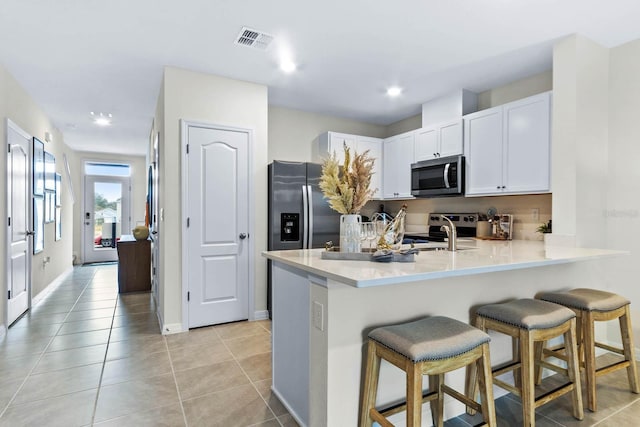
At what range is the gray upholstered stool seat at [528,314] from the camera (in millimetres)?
1771

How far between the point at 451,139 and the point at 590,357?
8.27 feet

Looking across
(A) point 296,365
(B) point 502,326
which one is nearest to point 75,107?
(A) point 296,365

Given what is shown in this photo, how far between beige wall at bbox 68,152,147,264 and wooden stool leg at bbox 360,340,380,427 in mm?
8099

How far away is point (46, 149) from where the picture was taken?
16.4ft

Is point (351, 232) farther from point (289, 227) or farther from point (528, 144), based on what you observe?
point (528, 144)

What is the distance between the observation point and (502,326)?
6.03ft

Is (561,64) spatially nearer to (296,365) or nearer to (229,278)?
(296,365)

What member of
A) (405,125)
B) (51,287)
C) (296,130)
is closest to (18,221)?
(51,287)

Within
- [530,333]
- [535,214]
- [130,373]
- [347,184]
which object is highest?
[347,184]

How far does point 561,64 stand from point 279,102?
9.77 ft

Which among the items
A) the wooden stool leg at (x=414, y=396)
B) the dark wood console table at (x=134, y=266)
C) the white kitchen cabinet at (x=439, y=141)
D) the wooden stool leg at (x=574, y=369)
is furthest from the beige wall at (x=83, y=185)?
the wooden stool leg at (x=574, y=369)

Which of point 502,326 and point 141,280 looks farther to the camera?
point 141,280

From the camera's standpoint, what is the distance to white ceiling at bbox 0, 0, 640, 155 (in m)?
2.38

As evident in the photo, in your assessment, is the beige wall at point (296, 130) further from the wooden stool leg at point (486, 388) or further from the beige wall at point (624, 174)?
the wooden stool leg at point (486, 388)
